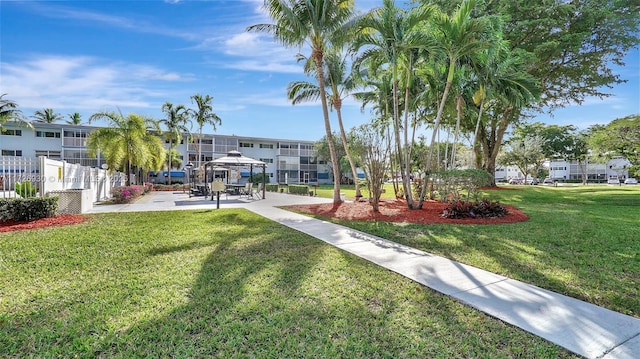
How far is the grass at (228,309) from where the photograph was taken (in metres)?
2.76

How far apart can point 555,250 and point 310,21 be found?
11.6 meters

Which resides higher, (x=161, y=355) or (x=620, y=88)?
(x=620, y=88)

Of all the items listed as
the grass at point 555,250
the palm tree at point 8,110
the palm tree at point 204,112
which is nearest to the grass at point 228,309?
the grass at point 555,250

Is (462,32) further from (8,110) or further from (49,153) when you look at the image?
(49,153)

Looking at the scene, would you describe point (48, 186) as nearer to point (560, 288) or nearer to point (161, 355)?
point (161, 355)

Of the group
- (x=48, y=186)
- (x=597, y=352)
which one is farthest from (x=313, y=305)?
(x=48, y=186)

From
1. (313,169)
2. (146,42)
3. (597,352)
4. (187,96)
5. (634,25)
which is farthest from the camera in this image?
(313,169)

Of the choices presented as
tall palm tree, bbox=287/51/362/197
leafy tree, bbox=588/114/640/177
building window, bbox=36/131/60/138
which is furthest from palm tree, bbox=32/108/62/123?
leafy tree, bbox=588/114/640/177

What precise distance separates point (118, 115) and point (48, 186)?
459 inches

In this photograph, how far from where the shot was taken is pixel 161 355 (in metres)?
2.66

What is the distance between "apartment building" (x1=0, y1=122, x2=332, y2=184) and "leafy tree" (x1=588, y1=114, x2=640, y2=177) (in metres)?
26.6

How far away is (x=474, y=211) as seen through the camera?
33.6 feet

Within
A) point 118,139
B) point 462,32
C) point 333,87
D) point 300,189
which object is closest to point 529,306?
point 462,32

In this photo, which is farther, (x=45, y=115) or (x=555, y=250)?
(x=45, y=115)
